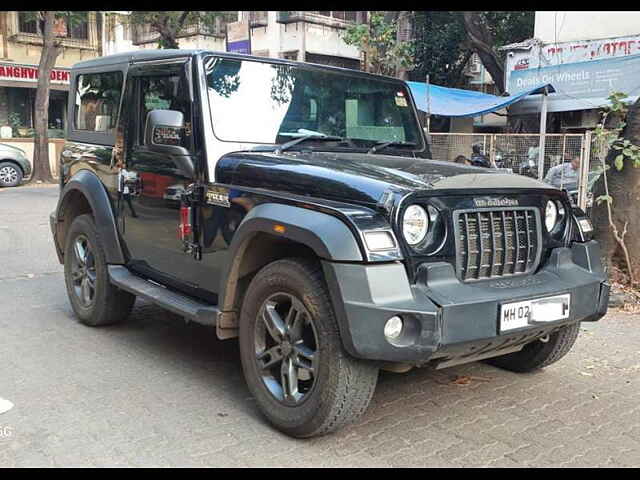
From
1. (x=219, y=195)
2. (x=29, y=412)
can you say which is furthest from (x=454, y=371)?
(x=29, y=412)

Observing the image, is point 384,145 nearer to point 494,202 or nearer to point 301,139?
point 301,139

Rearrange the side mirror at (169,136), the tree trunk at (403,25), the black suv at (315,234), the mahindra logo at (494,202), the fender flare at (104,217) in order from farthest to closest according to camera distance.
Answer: the tree trunk at (403,25), the fender flare at (104,217), the side mirror at (169,136), the mahindra logo at (494,202), the black suv at (315,234)

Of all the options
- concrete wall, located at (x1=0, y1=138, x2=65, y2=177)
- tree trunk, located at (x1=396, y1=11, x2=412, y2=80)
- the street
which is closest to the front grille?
the street

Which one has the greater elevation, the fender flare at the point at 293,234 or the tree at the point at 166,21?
the tree at the point at 166,21

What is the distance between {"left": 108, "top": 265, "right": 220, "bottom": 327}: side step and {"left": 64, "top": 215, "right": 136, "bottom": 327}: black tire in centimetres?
22

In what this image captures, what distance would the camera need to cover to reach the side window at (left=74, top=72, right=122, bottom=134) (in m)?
5.17

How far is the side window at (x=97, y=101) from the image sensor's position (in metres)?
5.17

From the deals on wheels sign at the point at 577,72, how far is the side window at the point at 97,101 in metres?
9.78

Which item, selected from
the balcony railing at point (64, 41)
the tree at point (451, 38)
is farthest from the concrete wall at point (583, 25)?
the balcony railing at point (64, 41)

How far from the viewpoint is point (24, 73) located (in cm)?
2386

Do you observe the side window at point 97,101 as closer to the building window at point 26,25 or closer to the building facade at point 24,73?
the building facade at point 24,73

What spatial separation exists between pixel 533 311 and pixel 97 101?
388cm

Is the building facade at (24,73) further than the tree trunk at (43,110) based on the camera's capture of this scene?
Yes

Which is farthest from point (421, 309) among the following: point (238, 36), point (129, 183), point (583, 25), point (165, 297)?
point (238, 36)
